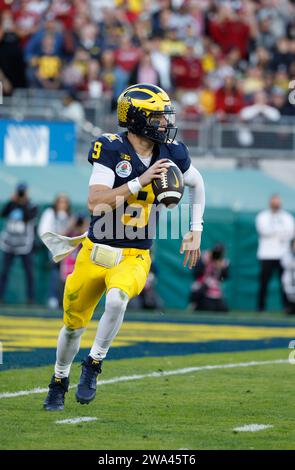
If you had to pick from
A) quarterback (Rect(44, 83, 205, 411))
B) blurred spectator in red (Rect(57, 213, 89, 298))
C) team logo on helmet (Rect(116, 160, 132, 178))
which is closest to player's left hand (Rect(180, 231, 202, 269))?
quarterback (Rect(44, 83, 205, 411))

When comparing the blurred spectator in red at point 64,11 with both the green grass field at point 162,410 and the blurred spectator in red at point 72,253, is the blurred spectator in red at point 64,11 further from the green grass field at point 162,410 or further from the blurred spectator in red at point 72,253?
the green grass field at point 162,410

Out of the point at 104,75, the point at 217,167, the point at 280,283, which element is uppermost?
the point at 104,75

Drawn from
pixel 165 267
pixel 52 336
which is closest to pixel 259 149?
pixel 165 267

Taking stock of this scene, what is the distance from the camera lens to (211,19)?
2005 centimetres

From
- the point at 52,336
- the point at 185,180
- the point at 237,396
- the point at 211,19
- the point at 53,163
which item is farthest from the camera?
the point at 211,19

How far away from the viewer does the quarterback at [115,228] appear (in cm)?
661

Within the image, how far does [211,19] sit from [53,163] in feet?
14.9

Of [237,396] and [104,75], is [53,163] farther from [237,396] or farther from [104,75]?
[237,396]

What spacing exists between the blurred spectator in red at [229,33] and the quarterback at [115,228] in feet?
43.4

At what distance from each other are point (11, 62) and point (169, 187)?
11021 mm

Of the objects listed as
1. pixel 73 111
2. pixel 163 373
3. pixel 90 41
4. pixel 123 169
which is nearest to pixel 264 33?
pixel 90 41

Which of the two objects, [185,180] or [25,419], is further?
[185,180]

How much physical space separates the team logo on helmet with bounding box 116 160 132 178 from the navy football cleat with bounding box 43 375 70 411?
1.23m

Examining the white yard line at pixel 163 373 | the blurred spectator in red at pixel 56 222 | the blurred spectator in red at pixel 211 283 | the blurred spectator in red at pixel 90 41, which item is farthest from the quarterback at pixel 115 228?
the blurred spectator in red at pixel 90 41
